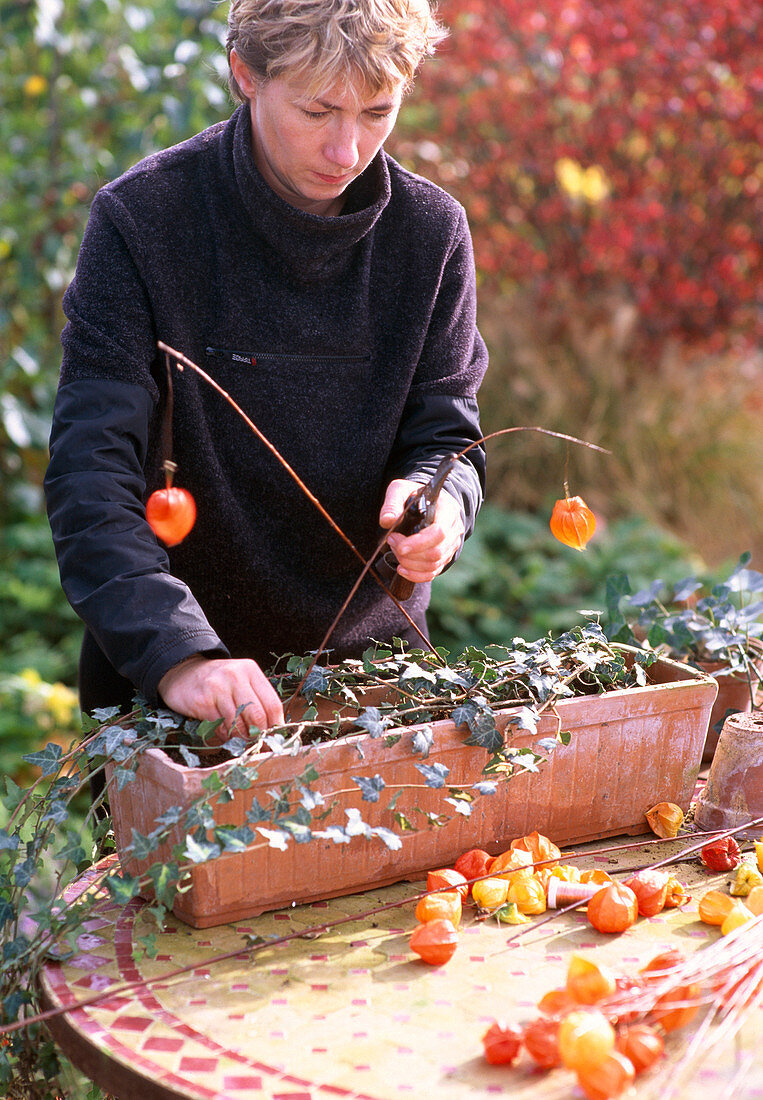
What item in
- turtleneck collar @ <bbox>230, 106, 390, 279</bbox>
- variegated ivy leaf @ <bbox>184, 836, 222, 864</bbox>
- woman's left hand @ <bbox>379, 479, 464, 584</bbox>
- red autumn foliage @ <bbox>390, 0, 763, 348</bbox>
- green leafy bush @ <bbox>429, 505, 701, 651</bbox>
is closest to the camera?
variegated ivy leaf @ <bbox>184, 836, 222, 864</bbox>

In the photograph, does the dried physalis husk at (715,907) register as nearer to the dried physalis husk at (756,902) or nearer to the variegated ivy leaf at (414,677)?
the dried physalis husk at (756,902)

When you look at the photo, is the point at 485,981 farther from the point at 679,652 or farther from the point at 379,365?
the point at 379,365

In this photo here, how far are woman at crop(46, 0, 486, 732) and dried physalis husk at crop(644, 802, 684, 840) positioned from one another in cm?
42

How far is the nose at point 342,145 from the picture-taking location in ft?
4.59

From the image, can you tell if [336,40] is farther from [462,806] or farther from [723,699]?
[723,699]

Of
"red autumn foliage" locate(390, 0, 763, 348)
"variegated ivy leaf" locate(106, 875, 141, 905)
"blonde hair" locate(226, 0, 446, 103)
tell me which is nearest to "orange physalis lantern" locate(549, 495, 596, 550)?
"blonde hair" locate(226, 0, 446, 103)

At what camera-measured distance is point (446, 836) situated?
133 centimetres

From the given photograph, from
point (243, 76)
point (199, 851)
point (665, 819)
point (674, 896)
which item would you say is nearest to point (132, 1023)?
point (199, 851)

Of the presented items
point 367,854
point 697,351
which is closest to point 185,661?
point 367,854

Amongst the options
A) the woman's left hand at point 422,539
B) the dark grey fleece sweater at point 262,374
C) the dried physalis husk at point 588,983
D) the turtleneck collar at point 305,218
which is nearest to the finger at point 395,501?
the woman's left hand at point 422,539

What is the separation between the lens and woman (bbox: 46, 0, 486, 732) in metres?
1.35

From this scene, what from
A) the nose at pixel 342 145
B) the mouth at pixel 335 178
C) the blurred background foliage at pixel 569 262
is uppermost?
the nose at pixel 342 145

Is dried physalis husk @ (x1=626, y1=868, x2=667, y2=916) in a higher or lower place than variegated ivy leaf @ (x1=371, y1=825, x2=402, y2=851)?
lower

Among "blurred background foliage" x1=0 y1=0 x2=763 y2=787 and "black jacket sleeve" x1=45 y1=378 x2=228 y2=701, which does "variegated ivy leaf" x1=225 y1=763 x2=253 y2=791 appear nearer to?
"black jacket sleeve" x1=45 y1=378 x2=228 y2=701
